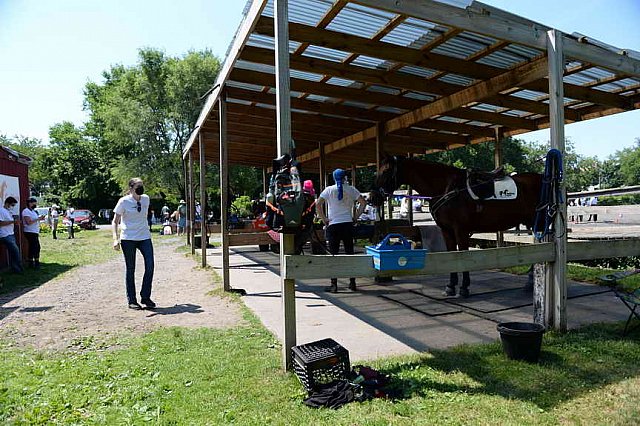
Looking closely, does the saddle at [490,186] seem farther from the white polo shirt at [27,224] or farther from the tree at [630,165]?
the tree at [630,165]

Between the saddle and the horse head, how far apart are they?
1.02m

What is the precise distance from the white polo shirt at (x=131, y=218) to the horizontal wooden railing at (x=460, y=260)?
3.52 metres

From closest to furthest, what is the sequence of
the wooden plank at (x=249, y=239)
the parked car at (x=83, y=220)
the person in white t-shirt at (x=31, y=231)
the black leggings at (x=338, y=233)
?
the black leggings at (x=338, y=233) → the wooden plank at (x=249, y=239) → the person in white t-shirt at (x=31, y=231) → the parked car at (x=83, y=220)

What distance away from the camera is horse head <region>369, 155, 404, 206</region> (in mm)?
6477

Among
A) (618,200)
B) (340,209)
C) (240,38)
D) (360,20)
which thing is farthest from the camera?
(618,200)

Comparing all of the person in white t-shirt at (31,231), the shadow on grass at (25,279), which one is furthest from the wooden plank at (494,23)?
the person in white t-shirt at (31,231)

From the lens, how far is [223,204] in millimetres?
7383

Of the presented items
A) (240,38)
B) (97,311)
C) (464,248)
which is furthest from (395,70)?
(97,311)

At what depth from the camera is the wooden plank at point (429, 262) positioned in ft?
11.8

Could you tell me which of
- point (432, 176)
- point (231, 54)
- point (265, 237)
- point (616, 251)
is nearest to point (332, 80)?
point (231, 54)

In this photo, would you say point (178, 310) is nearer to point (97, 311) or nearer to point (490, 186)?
point (97, 311)

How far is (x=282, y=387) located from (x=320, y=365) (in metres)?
0.37

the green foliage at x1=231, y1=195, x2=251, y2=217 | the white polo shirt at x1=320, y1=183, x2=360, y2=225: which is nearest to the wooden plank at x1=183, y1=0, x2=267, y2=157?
the white polo shirt at x1=320, y1=183, x2=360, y2=225

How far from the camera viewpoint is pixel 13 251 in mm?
9289
